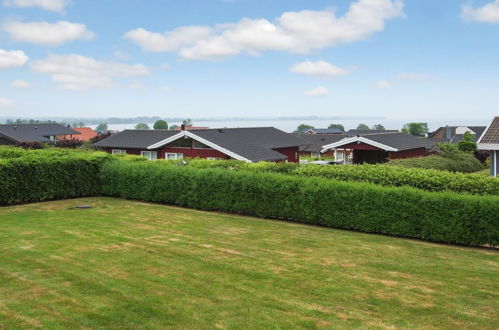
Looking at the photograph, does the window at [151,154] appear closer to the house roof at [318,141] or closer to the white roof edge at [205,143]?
the white roof edge at [205,143]

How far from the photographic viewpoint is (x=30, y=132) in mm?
86250

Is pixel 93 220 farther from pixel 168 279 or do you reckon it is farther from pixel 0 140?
pixel 0 140

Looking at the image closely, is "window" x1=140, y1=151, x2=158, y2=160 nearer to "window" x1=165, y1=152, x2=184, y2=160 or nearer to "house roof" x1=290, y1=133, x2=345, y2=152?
"window" x1=165, y1=152, x2=184, y2=160

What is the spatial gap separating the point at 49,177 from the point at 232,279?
17.2 meters

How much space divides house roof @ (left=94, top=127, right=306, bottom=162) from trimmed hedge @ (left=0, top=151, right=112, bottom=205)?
33.8 ft

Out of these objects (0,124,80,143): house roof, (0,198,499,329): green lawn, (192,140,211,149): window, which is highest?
(0,124,80,143): house roof

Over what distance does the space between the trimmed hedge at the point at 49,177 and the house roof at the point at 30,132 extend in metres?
59.2

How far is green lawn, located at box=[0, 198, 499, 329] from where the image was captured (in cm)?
834

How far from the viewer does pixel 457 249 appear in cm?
1520

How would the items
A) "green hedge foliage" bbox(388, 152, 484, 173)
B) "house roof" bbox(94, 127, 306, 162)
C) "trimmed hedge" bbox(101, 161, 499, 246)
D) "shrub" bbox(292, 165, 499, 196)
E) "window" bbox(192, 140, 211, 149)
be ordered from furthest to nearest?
"window" bbox(192, 140, 211, 149) < "house roof" bbox(94, 127, 306, 162) < "green hedge foliage" bbox(388, 152, 484, 173) < "shrub" bbox(292, 165, 499, 196) < "trimmed hedge" bbox(101, 161, 499, 246)

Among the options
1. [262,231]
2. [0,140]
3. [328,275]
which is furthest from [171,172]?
[0,140]

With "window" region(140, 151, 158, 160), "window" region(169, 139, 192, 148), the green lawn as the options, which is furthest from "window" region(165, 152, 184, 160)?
the green lawn

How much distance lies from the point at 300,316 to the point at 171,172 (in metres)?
15.9

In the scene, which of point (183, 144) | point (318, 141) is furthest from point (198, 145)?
point (318, 141)
